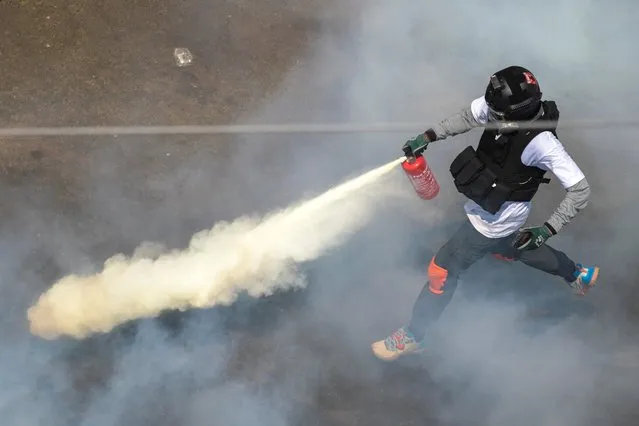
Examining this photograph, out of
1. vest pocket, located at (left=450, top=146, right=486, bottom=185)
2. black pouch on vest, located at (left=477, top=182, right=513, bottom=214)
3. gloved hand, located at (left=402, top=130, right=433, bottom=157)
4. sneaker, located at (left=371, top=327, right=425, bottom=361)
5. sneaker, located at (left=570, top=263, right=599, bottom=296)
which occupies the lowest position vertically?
sneaker, located at (left=570, top=263, right=599, bottom=296)

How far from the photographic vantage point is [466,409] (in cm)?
418

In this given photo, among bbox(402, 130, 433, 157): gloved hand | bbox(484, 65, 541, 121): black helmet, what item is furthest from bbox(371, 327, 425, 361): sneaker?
bbox(484, 65, 541, 121): black helmet

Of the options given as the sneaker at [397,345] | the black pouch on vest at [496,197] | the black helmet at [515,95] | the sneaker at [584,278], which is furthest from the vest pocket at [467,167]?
the sneaker at [584,278]

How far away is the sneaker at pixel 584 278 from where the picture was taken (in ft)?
14.3

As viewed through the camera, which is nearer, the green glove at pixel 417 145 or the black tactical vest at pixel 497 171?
the black tactical vest at pixel 497 171

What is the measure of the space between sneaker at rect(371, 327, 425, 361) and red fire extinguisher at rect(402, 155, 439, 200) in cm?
91

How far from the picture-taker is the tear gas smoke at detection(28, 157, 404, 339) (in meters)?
4.20

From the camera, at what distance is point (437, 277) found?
4.06m

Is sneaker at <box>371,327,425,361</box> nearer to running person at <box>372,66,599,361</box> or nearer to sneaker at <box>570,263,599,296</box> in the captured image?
running person at <box>372,66,599,361</box>

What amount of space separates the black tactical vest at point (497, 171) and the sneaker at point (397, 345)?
3.29ft

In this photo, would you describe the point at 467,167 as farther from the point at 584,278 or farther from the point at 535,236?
the point at 584,278

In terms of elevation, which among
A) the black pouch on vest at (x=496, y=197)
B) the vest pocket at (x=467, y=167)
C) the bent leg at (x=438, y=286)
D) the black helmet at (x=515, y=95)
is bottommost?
the bent leg at (x=438, y=286)

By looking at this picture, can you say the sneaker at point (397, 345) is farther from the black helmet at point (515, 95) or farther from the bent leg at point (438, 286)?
the black helmet at point (515, 95)

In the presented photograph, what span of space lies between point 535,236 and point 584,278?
1002 mm
